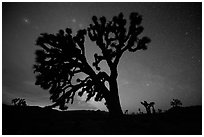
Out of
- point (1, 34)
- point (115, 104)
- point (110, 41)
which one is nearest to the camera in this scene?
point (1, 34)

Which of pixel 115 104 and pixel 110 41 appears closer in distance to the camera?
pixel 115 104

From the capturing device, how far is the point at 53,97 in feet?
35.3

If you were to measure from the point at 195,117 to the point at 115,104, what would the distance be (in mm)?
5603

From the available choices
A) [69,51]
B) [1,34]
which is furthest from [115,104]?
[1,34]

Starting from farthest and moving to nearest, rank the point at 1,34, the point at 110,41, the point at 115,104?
the point at 110,41 < the point at 115,104 < the point at 1,34

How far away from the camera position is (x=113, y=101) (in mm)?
10211

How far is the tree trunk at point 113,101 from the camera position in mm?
10008

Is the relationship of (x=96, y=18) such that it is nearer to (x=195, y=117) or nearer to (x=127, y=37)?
(x=127, y=37)

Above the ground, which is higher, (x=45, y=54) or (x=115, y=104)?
(x=45, y=54)

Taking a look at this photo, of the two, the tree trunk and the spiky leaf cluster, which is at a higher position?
the spiky leaf cluster

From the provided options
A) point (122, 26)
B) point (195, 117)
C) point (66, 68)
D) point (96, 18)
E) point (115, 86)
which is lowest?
point (195, 117)

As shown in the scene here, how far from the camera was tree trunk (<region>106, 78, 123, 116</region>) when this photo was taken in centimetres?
1001

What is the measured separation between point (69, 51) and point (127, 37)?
4.32 m

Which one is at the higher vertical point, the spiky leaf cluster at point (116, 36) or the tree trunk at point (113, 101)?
the spiky leaf cluster at point (116, 36)
